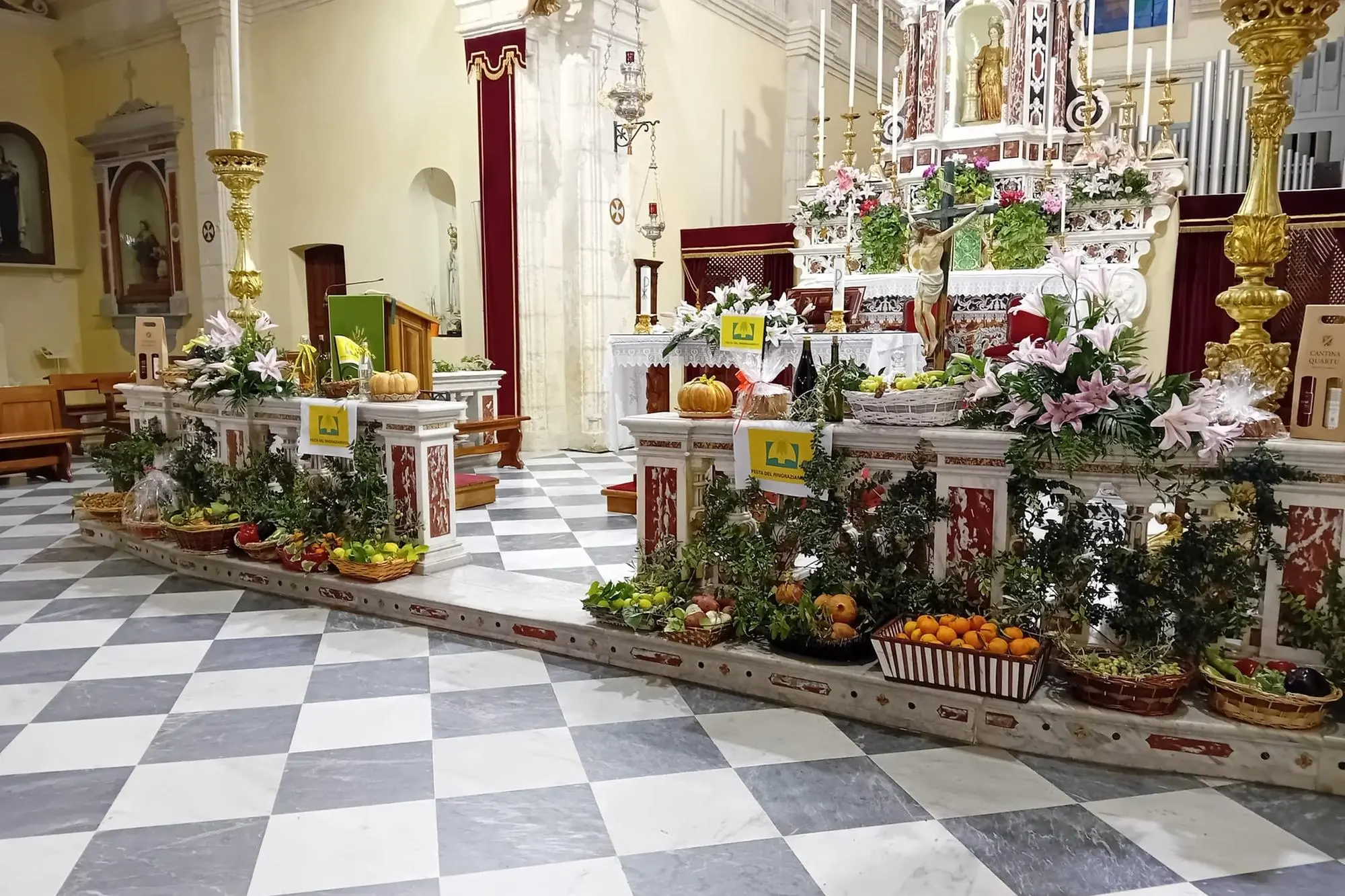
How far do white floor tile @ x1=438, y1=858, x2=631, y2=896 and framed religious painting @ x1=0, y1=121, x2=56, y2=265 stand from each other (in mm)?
13905

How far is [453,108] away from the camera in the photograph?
9.84 m

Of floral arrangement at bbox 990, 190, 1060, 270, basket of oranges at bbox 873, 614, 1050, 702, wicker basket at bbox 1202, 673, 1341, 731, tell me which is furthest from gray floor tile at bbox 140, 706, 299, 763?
floral arrangement at bbox 990, 190, 1060, 270

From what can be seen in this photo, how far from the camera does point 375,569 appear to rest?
452 centimetres

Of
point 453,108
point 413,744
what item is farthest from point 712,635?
point 453,108

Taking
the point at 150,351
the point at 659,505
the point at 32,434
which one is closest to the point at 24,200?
the point at 32,434

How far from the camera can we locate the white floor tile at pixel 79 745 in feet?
9.92

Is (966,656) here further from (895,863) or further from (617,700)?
(617,700)

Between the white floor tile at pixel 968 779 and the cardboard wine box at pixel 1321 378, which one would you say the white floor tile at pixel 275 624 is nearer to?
the white floor tile at pixel 968 779

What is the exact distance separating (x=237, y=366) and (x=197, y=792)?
309 centimetres

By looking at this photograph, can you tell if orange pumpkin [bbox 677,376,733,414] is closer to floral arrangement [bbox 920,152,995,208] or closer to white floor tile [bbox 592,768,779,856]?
white floor tile [bbox 592,768,779,856]

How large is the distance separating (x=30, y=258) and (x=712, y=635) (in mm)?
13517

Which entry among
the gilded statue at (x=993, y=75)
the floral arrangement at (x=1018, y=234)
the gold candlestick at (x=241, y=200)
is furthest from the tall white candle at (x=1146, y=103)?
the gold candlestick at (x=241, y=200)

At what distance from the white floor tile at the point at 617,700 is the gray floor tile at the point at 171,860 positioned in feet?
3.60

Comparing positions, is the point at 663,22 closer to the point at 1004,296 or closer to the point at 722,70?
the point at 722,70
